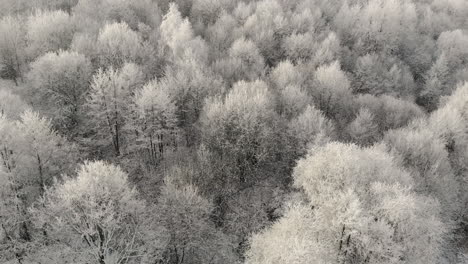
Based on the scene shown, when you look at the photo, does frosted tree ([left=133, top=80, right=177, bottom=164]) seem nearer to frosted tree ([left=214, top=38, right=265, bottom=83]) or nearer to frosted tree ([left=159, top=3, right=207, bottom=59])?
Result: frosted tree ([left=214, top=38, right=265, bottom=83])

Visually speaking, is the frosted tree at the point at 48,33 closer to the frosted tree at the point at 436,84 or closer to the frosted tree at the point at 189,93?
the frosted tree at the point at 189,93

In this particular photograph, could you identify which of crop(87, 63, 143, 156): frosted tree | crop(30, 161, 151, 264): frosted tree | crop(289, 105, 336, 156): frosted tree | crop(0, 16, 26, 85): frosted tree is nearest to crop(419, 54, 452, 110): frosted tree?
crop(289, 105, 336, 156): frosted tree

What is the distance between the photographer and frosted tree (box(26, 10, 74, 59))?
200 ft

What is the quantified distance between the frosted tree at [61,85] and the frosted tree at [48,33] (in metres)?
7.51

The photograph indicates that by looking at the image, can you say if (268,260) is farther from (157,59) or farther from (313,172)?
(157,59)

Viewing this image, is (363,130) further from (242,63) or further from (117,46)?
(117,46)

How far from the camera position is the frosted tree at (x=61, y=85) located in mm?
52562

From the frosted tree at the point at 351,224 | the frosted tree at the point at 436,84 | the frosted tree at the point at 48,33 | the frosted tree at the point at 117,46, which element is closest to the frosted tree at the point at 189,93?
the frosted tree at the point at 117,46

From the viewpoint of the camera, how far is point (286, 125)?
5259cm

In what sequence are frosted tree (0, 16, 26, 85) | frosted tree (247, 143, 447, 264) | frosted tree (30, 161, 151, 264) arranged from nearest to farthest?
frosted tree (30, 161, 151, 264)
frosted tree (247, 143, 447, 264)
frosted tree (0, 16, 26, 85)

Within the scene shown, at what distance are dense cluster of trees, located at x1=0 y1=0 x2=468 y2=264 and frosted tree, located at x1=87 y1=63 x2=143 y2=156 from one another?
27cm

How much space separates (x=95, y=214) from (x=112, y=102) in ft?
64.0

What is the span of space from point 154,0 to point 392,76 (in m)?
49.8

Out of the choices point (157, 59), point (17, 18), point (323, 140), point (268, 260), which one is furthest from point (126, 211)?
point (17, 18)
